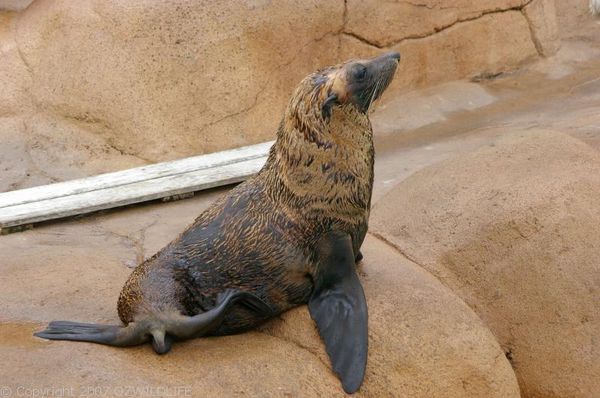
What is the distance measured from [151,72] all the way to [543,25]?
4270mm

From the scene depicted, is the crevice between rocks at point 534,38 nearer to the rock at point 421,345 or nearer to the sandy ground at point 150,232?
the sandy ground at point 150,232

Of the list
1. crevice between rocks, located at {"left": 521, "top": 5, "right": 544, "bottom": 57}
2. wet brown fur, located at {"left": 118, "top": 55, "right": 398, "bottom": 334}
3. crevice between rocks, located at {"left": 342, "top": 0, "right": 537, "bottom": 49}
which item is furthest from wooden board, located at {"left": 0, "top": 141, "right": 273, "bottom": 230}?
crevice between rocks, located at {"left": 521, "top": 5, "right": 544, "bottom": 57}

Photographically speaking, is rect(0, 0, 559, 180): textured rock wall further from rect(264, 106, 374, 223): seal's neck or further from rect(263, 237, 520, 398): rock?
rect(263, 237, 520, 398): rock

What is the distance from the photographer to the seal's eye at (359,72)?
3836 millimetres

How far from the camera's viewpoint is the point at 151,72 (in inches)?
289

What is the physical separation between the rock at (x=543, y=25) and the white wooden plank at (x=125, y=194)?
368 centimetres

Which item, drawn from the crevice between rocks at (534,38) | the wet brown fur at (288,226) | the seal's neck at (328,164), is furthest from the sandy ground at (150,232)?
the seal's neck at (328,164)

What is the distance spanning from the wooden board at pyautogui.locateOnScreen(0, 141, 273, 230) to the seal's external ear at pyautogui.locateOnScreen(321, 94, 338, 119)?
2786mm

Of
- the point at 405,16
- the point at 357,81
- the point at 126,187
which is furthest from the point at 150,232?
the point at 405,16

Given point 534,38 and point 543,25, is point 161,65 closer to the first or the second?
point 534,38

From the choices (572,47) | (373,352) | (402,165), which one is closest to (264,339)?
(373,352)

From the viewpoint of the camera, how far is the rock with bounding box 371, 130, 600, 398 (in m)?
4.49

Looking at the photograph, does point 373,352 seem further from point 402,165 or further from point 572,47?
point 572,47

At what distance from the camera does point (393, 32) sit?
8.12 m
